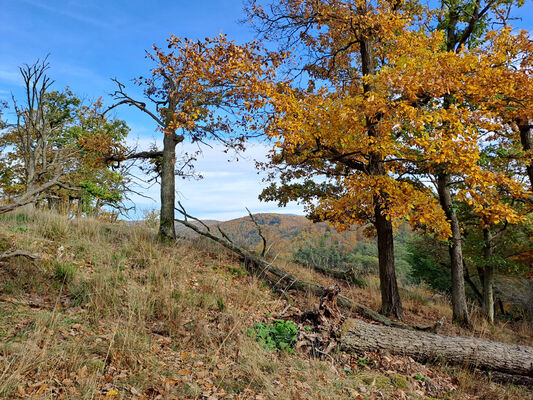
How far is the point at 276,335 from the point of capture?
5.38m

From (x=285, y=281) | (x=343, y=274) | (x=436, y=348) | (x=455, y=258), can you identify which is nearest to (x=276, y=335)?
(x=436, y=348)

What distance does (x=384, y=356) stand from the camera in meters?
5.59

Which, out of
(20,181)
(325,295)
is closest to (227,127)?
(325,295)

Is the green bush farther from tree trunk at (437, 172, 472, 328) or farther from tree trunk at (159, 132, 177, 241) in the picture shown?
tree trunk at (437, 172, 472, 328)

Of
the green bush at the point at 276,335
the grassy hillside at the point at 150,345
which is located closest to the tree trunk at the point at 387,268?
the grassy hillside at the point at 150,345

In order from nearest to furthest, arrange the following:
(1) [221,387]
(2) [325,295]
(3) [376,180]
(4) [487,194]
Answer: (1) [221,387] < (2) [325,295] < (3) [376,180] < (4) [487,194]

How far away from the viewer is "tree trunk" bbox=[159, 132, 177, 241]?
10.8 meters

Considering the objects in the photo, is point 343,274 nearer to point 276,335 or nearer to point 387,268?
point 387,268

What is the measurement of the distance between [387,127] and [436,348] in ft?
18.0

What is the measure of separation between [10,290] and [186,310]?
3041mm

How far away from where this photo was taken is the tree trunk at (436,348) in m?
5.86

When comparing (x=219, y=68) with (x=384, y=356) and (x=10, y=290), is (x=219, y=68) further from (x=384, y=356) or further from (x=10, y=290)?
(x=384, y=356)

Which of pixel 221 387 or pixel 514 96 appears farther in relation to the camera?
pixel 514 96

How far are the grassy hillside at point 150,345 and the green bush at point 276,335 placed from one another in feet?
0.65
